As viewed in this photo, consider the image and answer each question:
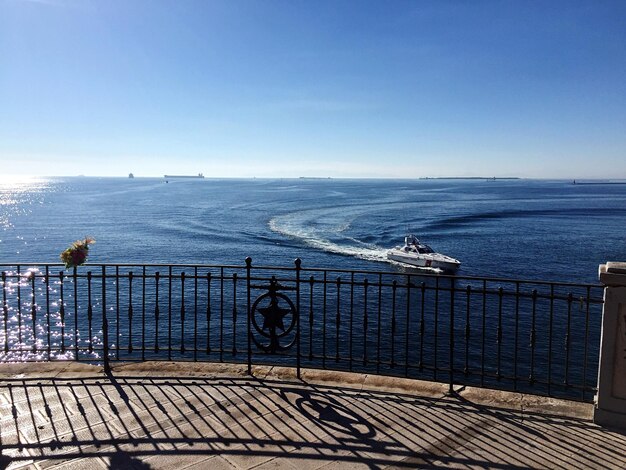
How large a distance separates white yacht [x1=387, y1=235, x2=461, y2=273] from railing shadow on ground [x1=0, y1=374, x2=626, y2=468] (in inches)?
1776

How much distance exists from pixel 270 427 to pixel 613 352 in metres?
3.59

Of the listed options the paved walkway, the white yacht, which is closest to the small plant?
the paved walkway

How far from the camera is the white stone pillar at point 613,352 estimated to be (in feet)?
16.5

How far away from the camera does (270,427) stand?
4.99 m

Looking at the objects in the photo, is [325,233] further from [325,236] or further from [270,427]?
[270,427]

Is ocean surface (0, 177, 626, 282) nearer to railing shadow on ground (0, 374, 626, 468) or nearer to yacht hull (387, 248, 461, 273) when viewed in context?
yacht hull (387, 248, 461, 273)

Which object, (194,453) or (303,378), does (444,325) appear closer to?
(303,378)

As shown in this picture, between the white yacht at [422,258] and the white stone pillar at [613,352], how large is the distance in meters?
44.9

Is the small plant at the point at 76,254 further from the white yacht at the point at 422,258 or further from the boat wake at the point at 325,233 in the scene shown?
the boat wake at the point at 325,233

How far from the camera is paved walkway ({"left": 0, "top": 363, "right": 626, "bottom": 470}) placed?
4434 millimetres

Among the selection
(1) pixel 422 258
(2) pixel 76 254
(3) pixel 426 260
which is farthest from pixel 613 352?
(1) pixel 422 258

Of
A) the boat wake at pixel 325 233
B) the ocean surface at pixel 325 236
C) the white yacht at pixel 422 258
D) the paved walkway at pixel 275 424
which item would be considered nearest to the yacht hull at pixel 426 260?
the white yacht at pixel 422 258

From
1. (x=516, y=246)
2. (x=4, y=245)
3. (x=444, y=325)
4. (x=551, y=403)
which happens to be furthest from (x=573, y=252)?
(x=4, y=245)

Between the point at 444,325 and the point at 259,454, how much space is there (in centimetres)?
2658
